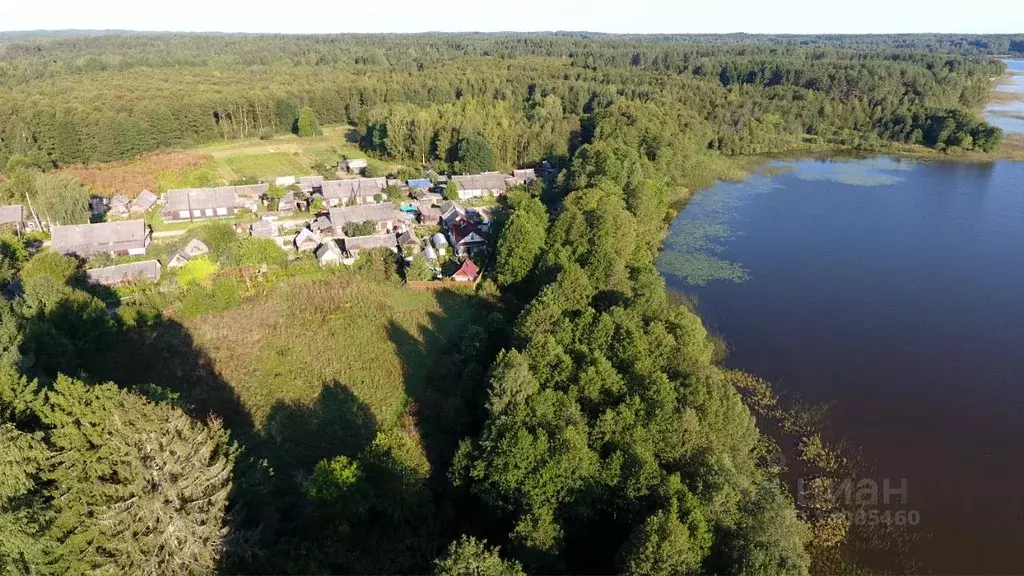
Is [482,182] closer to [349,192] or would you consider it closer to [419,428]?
[349,192]

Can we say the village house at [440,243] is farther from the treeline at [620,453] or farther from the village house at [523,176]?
the village house at [523,176]

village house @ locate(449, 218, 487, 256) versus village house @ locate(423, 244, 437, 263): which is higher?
village house @ locate(449, 218, 487, 256)

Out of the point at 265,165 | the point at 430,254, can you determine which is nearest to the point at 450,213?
the point at 430,254

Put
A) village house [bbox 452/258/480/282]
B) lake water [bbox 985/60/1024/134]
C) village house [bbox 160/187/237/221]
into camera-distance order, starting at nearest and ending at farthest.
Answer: village house [bbox 452/258/480/282] → village house [bbox 160/187/237/221] → lake water [bbox 985/60/1024/134]

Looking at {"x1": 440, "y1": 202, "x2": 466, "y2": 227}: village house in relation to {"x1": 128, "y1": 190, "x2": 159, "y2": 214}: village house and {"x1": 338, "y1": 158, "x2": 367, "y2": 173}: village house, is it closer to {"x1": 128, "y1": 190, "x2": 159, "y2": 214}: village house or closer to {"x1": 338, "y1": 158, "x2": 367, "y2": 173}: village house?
{"x1": 338, "y1": 158, "x2": 367, "y2": 173}: village house

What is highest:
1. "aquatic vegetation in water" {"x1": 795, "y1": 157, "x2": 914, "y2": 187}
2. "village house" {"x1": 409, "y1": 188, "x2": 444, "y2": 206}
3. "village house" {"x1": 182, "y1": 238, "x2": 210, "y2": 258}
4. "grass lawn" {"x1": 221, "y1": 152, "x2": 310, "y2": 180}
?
"aquatic vegetation in water" {"x1": 795, "y1": 157, "x2": 914, "y2": 187}

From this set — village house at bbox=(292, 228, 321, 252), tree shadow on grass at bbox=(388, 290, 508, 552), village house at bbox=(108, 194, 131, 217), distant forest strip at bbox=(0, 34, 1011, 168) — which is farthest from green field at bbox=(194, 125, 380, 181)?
tree shadow on grass at bbox=(388, 290, 508, 552)
